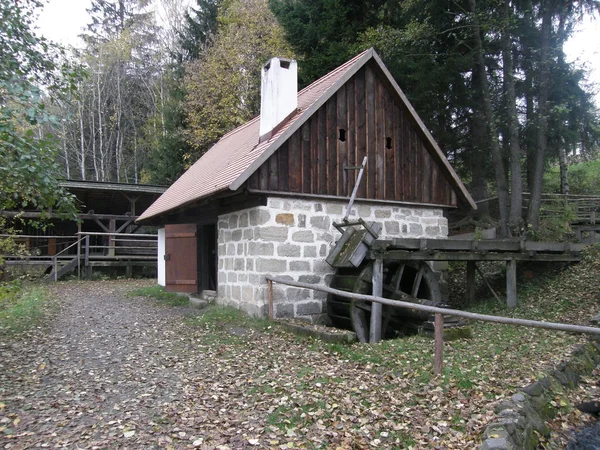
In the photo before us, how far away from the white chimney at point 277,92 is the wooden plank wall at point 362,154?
2.14 ft

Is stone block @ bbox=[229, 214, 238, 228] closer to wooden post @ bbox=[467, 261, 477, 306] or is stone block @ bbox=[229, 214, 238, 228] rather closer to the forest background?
the forest background

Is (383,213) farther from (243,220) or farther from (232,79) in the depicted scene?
(232,79)

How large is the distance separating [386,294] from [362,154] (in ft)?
9.07

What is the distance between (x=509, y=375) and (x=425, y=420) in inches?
57.3

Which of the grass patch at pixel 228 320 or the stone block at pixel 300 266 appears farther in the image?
the stone block at pixel 300 266

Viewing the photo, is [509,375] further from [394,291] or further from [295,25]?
[295,25]

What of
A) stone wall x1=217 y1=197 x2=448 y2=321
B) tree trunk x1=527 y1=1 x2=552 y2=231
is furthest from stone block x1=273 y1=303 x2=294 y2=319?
tree trunk x1=527 y1=1 x2=552 y2=231

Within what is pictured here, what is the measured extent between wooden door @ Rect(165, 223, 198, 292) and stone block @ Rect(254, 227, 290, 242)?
2.89 m

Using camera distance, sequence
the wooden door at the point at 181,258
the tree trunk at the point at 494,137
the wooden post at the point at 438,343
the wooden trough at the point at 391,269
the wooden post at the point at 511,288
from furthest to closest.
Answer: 1. the tree trunk at the point at 494,137
2. the wooden door at the point at 181,258
3. the wooden post at the point at 511,288
4. the wooden trough at the point at 391,269
5. the wooden post at the point at 438,343

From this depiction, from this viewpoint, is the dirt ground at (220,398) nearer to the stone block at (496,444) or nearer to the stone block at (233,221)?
the stone block at (496,444)

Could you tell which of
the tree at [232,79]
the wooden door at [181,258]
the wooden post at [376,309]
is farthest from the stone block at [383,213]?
the tree at [232,79]

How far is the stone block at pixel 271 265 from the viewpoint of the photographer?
8.33 m

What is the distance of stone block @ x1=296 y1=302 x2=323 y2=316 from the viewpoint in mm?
8602

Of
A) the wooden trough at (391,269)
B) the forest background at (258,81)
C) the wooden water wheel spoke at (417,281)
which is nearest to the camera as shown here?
the forest background at (258,81)
